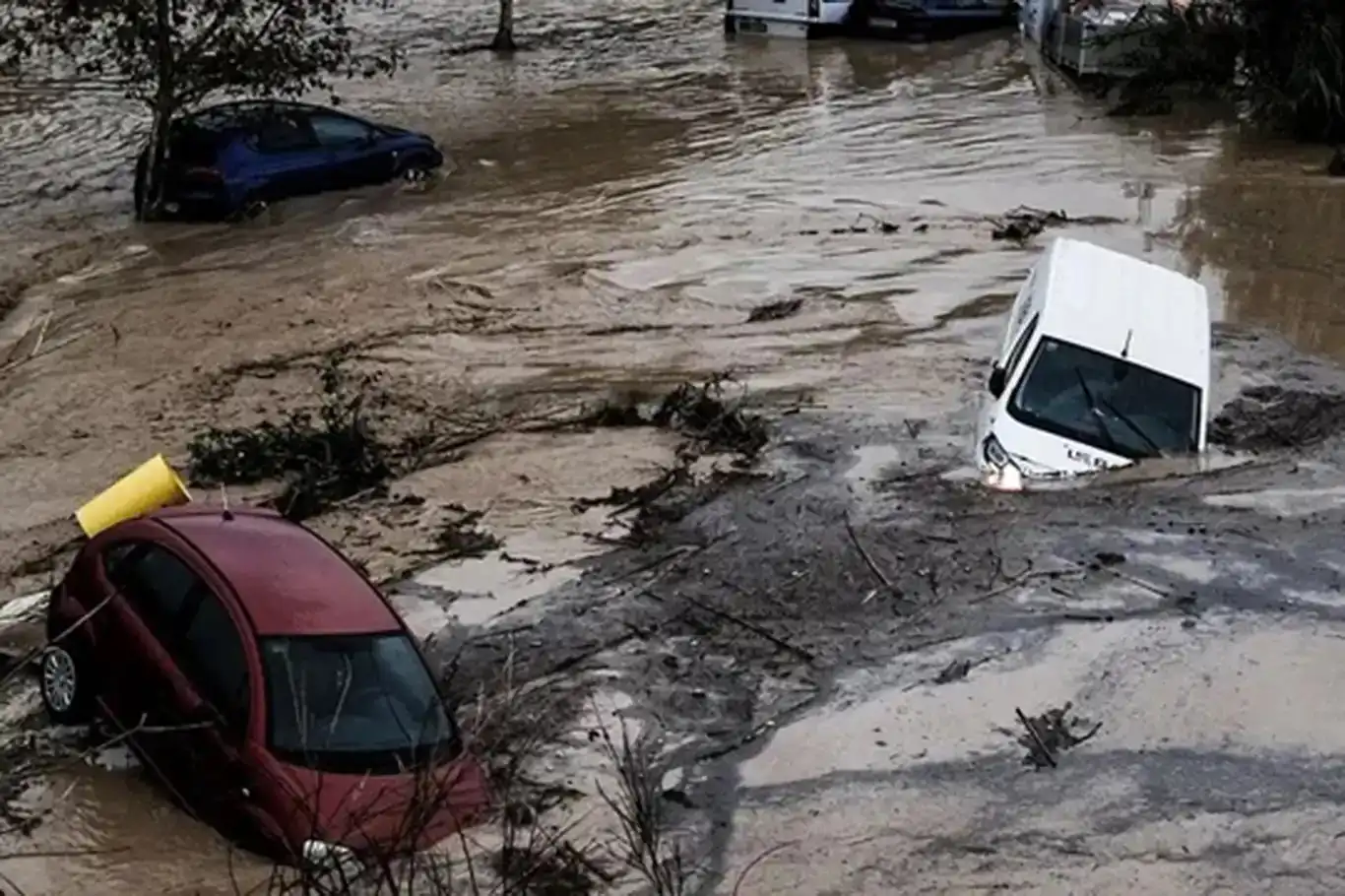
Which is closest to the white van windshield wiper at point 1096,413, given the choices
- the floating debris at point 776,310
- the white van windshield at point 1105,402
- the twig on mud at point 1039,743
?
the white van windshield at point 1105,402

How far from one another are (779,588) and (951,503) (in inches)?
63.6

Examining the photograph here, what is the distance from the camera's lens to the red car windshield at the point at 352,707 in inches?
320

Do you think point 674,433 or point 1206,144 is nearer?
point 674,433

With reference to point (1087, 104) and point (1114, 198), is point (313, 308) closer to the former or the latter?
point (1114, 198)

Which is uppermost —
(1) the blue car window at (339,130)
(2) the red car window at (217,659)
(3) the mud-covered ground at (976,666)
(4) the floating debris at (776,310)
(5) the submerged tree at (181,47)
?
Answer: (5) the submerged tree at (181,47)

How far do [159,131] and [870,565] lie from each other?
12188 mm

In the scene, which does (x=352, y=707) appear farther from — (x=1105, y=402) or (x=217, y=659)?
(x=1105, y=402)

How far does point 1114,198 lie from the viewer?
2192 centimetres

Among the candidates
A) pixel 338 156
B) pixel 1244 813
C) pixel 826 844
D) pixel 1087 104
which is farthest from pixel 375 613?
pixel 1087 104

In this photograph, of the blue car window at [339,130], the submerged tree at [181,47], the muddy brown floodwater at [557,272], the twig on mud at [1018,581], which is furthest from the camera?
the blue car window at [339,130]

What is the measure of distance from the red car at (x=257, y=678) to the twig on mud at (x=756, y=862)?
44.4 inches

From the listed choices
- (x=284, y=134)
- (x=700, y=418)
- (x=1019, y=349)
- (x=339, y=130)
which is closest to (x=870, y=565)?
(x=1019, y=349)

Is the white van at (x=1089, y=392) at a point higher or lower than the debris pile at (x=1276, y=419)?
higher

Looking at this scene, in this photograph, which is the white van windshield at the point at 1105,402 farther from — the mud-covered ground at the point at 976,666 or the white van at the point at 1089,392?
the mud-covered ground at the point at 976,666
